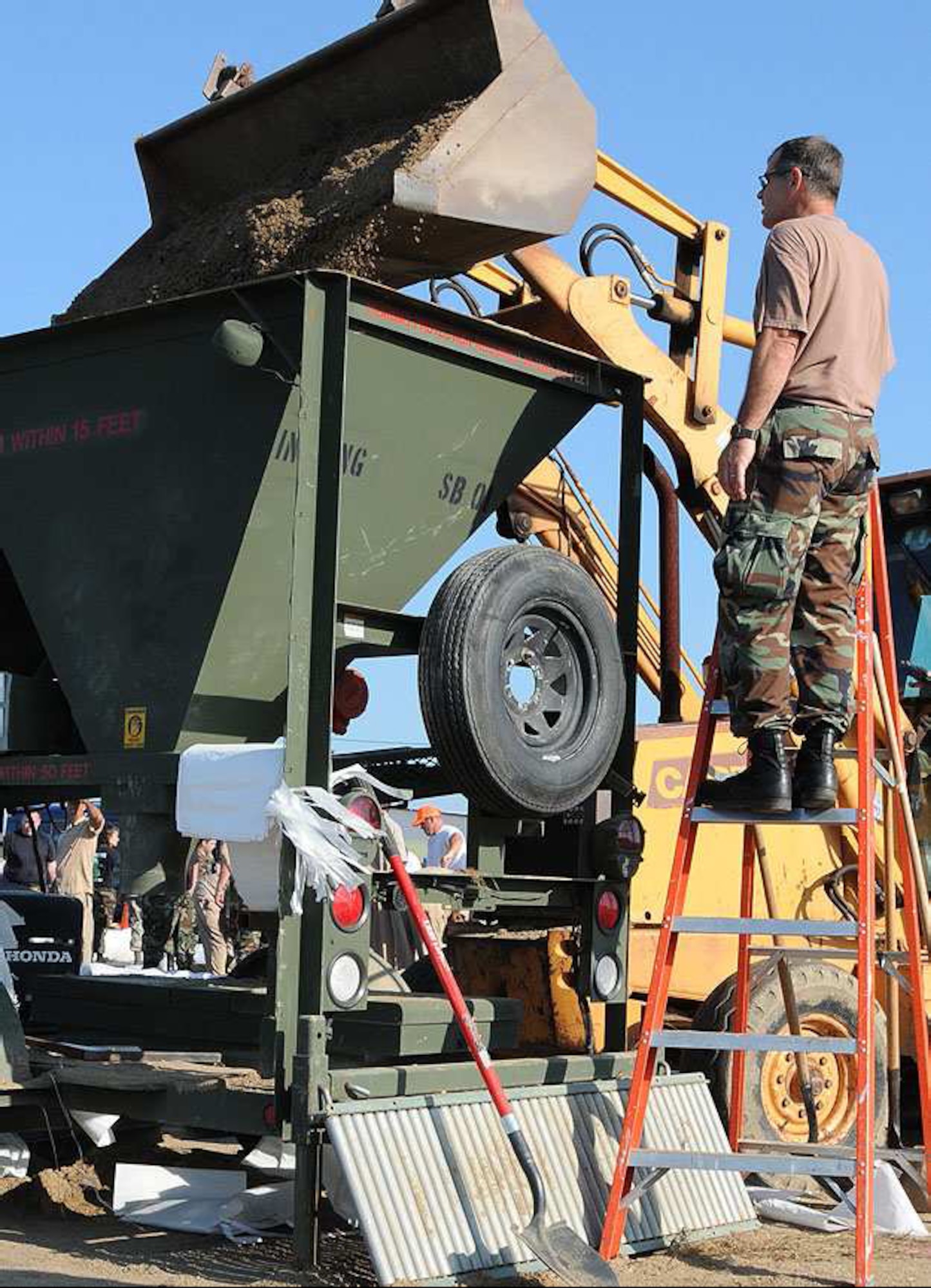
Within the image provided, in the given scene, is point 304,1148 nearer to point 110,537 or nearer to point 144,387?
point 110,537

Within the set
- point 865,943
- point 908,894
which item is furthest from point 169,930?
point 865,943

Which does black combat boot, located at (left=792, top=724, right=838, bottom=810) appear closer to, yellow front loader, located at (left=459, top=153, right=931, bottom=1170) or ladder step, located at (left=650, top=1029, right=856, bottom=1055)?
ladder step, located at (left=650, top=1029, right=856, bottom=1055)

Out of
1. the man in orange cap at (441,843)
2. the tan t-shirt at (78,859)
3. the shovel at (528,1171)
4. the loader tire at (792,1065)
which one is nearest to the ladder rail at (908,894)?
the loader tire at (792,1065)

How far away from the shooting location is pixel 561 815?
6980mm

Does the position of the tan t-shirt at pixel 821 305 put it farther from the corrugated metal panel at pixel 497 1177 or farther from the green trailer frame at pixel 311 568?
the corrugated metal panel at pixel 497 1177

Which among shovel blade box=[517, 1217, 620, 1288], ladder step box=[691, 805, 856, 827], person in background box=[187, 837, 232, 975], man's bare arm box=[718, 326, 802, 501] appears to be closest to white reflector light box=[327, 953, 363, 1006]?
shovel blade box=[517, 1217, 620, 1288]

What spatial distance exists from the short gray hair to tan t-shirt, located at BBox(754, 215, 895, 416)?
4.7 inches

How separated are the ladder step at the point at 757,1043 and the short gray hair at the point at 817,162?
8.68 ft

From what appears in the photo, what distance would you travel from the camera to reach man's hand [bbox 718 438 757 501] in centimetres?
531

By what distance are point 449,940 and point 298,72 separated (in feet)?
12.2

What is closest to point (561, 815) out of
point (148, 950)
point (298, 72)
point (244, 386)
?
point (244, 386)

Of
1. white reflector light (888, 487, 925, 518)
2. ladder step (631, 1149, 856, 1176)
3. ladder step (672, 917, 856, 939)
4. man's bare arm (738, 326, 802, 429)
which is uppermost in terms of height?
white reflector light (888, 487, 925, 518)

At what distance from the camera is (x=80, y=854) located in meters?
14.2

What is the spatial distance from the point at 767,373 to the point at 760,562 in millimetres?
577
